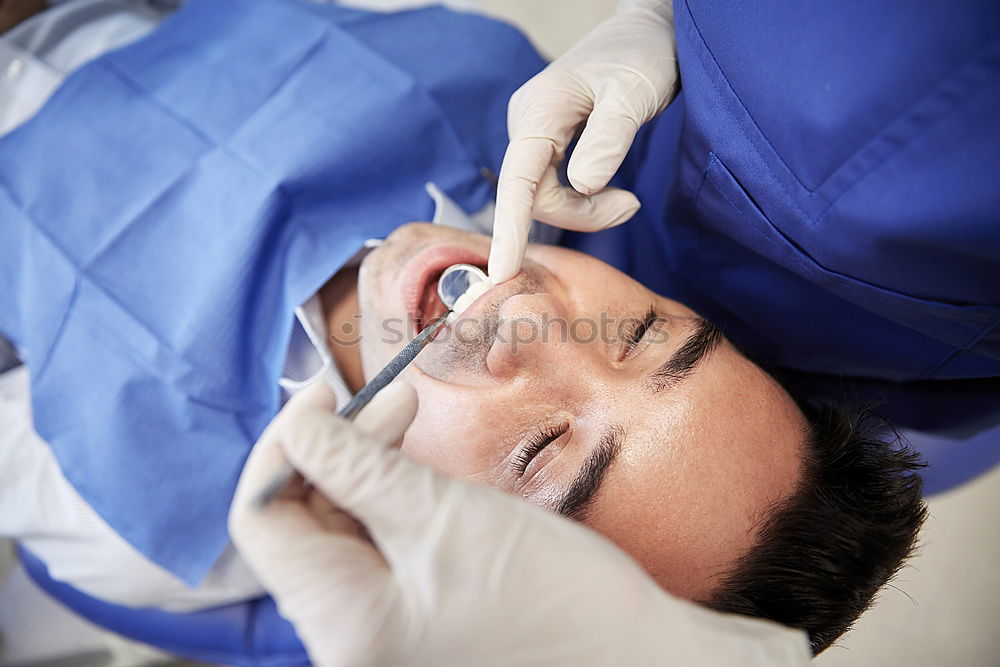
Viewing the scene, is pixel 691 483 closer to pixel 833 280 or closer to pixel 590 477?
pixel 590 477

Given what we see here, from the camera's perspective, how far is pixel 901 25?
721 mm

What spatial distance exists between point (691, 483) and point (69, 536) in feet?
3.10

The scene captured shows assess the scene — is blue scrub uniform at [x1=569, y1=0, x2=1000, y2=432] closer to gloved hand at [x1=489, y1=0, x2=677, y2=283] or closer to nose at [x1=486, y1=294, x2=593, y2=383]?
gloved hand at [x1=489, y1=0, x2=677, y2=283]

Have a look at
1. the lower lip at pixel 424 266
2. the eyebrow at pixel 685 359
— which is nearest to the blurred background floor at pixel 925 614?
the eyebrow at pixel 685 359

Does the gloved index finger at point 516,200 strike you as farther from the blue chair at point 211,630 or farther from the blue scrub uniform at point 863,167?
the blue chair at point 211,630

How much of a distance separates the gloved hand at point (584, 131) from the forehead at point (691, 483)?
0.27 m

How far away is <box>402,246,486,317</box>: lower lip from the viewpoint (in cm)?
94

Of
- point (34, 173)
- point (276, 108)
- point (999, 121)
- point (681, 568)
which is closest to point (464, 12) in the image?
point (276, 108)

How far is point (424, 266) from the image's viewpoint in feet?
3.12

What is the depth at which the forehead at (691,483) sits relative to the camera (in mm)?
818

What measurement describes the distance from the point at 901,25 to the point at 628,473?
1.90 feet

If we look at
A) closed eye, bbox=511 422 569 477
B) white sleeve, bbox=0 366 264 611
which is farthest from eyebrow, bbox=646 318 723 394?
white sleeve, bbox=0 366 264 611

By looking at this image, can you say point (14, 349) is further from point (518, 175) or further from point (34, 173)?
point (518, 175)
